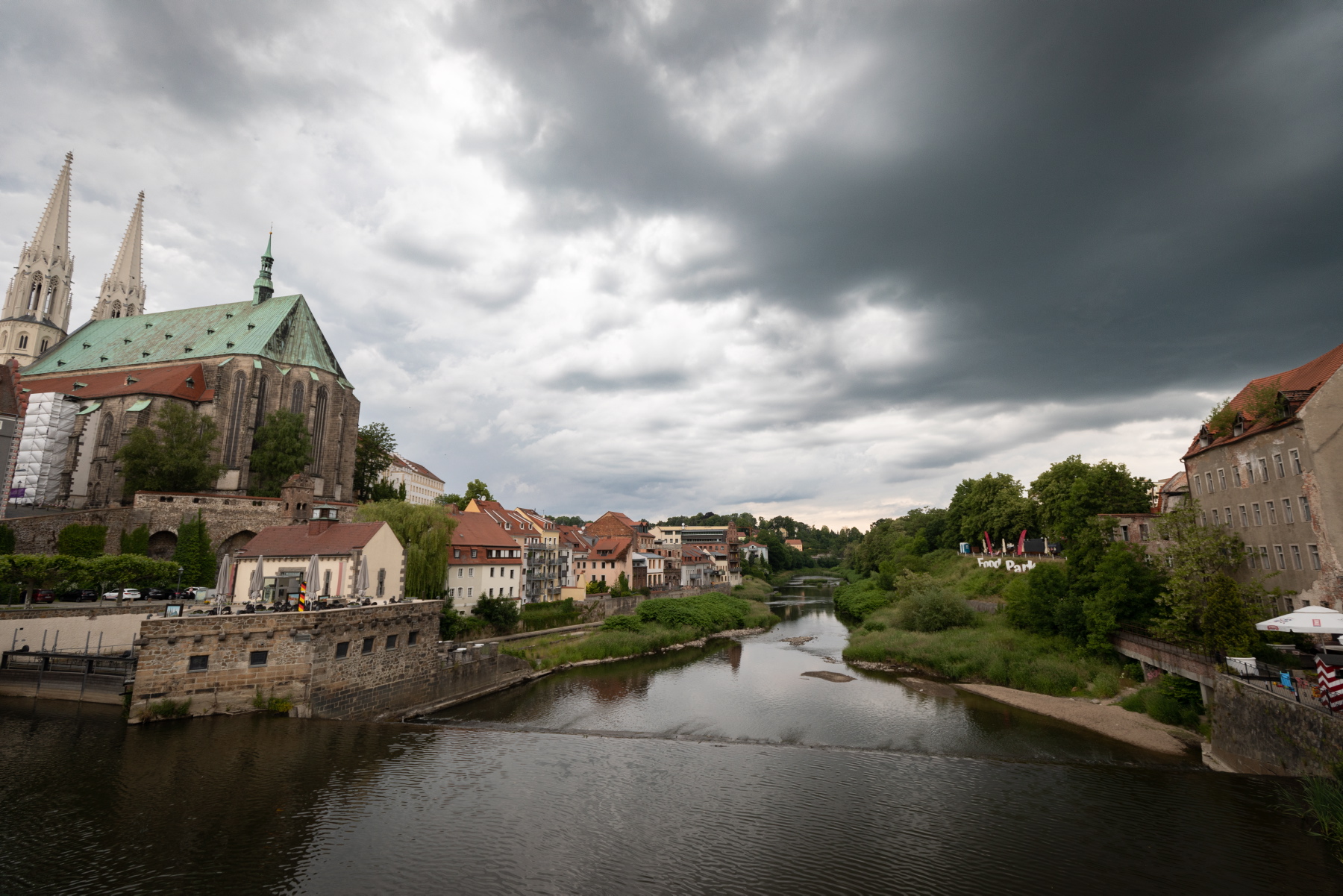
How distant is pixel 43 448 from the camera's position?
5631 cm

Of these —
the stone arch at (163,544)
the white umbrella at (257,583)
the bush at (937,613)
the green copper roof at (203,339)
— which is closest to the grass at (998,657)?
the bush at (937,613)

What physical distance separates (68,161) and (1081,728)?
12571 cm

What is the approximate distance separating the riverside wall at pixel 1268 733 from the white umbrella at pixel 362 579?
119 feet

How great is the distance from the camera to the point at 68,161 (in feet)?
277

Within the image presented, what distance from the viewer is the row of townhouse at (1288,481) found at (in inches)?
1053

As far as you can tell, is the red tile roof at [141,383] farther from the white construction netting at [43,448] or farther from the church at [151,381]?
the white construction netting at [43,448]

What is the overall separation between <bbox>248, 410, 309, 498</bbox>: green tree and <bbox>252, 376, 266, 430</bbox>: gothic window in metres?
1.49

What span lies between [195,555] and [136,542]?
4.49m

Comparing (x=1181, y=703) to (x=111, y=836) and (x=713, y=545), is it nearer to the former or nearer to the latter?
(x=111, y=836)

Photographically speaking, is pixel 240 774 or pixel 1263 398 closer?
pixel 240 774

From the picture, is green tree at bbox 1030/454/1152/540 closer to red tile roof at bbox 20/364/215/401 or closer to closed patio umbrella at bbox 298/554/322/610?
closed patio umbrella at bbox 298/554/322/610

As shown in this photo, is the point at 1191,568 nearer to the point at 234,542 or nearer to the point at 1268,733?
the point at 1268,733

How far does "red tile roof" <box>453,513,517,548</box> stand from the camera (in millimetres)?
50312

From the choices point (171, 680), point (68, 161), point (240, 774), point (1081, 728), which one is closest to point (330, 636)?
point (171, 680)
